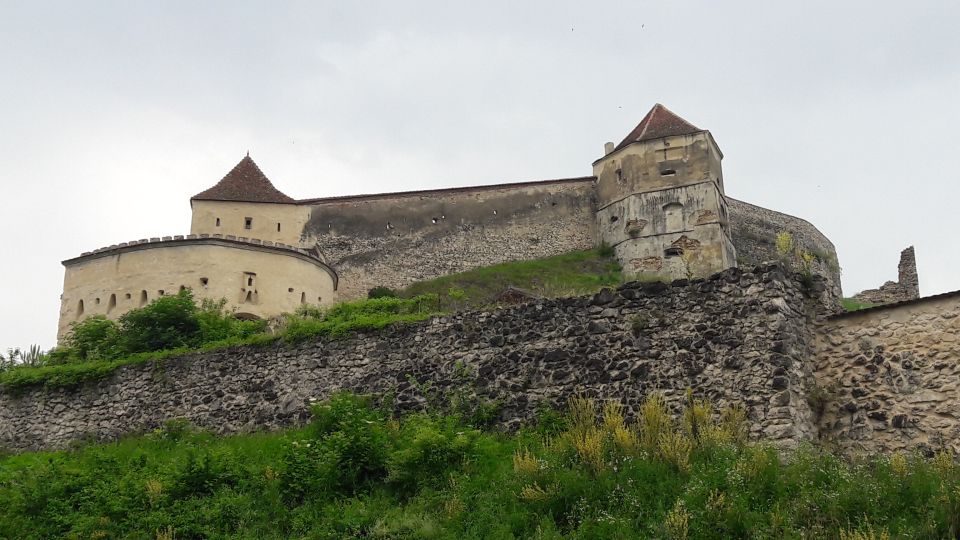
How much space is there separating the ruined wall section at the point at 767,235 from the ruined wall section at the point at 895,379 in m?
35.0

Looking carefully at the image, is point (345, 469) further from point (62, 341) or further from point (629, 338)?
point (62, 341)

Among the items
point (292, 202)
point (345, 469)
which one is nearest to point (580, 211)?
point (292, 202)

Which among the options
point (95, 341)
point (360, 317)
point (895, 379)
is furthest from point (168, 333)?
point (895, 379)

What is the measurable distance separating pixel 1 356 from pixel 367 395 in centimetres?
→ 1228

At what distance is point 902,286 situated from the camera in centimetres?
5016

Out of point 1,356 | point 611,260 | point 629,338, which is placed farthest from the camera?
point 611,260

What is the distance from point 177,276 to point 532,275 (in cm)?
1828

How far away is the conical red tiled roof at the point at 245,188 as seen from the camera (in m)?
44.6

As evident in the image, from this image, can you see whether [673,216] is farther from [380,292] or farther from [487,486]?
[487,486]

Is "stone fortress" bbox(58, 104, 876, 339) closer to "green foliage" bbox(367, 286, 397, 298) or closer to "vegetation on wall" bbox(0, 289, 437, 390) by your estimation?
Answer: "green foliage" bbox(367, 286, 397, 298)

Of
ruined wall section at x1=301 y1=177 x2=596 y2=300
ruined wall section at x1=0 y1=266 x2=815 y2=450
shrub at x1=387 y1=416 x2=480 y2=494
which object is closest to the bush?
shrub at x1=387 y1=416 x2=480 y2=494

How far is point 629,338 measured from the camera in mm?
16250

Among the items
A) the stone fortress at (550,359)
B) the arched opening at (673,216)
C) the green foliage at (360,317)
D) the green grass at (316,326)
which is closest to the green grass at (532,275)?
the arched opening at (673,216)

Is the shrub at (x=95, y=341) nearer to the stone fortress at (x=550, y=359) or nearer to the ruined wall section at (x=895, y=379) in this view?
the stone fortress at (x=550, y=359)
